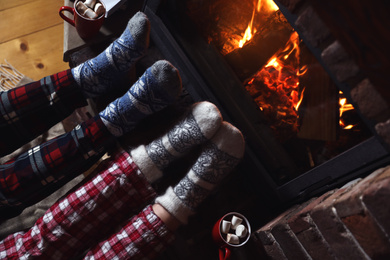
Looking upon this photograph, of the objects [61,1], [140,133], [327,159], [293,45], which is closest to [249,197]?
[327,159]

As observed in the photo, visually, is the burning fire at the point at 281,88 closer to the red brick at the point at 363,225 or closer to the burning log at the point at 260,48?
the burning log at the point at 260,48

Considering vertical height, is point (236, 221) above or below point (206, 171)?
below

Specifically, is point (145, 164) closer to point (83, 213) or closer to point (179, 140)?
point (179, 140)

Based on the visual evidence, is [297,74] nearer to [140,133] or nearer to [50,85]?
[140,133]

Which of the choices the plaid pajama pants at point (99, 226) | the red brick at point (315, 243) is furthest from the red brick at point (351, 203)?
the plaid pajama pants at point (99, 226)

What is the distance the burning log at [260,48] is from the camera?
1.03 meters

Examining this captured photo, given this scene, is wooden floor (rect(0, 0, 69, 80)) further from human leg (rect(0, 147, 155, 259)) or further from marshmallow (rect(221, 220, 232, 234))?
marshmallow (rect(221, 220, 232, 234))

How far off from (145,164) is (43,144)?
0.38 meters

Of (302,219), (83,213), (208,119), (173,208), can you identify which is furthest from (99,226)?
(302,219)

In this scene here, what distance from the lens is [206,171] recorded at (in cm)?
107

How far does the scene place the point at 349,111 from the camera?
0.89m

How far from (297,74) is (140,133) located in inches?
24.0

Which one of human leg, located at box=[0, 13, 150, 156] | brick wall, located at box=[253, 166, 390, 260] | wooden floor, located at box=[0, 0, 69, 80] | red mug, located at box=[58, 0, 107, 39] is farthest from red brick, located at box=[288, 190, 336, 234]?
wooden floor, located at box=[0, 0, 69, 80]

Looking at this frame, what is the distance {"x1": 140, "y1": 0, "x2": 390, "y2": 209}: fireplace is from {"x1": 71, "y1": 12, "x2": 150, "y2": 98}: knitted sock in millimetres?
120
